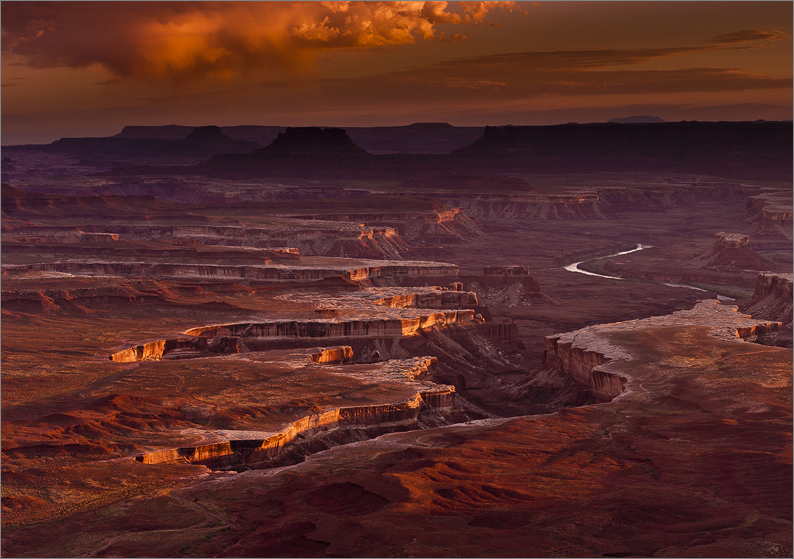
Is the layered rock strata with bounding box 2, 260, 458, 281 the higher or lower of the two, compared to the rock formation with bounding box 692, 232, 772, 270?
higher

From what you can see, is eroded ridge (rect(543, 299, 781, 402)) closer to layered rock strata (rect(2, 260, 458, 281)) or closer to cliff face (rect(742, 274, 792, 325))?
cliff face (rect(742, 274, 792, 325))

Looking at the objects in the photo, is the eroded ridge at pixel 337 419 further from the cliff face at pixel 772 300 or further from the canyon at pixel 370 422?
the cliff face at pixel 772 300

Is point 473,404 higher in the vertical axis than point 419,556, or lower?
lower

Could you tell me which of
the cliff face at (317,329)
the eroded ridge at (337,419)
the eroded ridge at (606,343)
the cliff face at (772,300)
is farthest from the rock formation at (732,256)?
the eroded ridge at (337,419)

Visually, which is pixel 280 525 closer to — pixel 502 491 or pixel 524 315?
pixel 502 491

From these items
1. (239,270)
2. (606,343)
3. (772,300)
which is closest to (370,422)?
(606,343)

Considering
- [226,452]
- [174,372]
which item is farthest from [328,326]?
[226,452]

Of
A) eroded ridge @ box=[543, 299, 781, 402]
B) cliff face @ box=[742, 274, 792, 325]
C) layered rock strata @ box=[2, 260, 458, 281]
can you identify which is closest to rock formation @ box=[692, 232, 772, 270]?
cliff face @ box=[742, 274, 792, 325]
